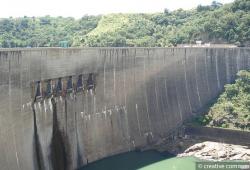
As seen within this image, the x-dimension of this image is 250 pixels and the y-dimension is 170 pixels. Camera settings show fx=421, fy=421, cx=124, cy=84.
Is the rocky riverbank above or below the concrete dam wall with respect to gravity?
below

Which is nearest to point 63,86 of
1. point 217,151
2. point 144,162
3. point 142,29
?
point 144,162

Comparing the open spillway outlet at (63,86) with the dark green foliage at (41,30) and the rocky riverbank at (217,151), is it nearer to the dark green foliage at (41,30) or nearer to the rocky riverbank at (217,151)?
the rocky riverbank at (217,151)

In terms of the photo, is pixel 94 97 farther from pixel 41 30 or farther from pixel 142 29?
pixel 41 30

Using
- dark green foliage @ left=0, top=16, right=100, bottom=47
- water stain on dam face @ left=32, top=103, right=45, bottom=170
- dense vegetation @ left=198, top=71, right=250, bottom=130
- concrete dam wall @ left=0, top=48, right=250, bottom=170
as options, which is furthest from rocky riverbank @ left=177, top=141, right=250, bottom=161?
dark green foliage @ left=0, top=16, right=100, bottom=47

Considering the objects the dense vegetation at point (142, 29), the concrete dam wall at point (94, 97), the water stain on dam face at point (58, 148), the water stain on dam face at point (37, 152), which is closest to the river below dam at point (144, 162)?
the concrete dam wall at point (94, 97)

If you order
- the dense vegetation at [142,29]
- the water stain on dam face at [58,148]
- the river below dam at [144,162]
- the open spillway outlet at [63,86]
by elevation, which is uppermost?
the dense vegetation at [142,29]

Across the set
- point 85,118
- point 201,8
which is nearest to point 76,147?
point 85,118

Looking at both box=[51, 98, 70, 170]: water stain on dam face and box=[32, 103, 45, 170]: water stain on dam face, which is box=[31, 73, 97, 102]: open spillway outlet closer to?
box=[51, 98, 70, 170]: water stain on dam face
